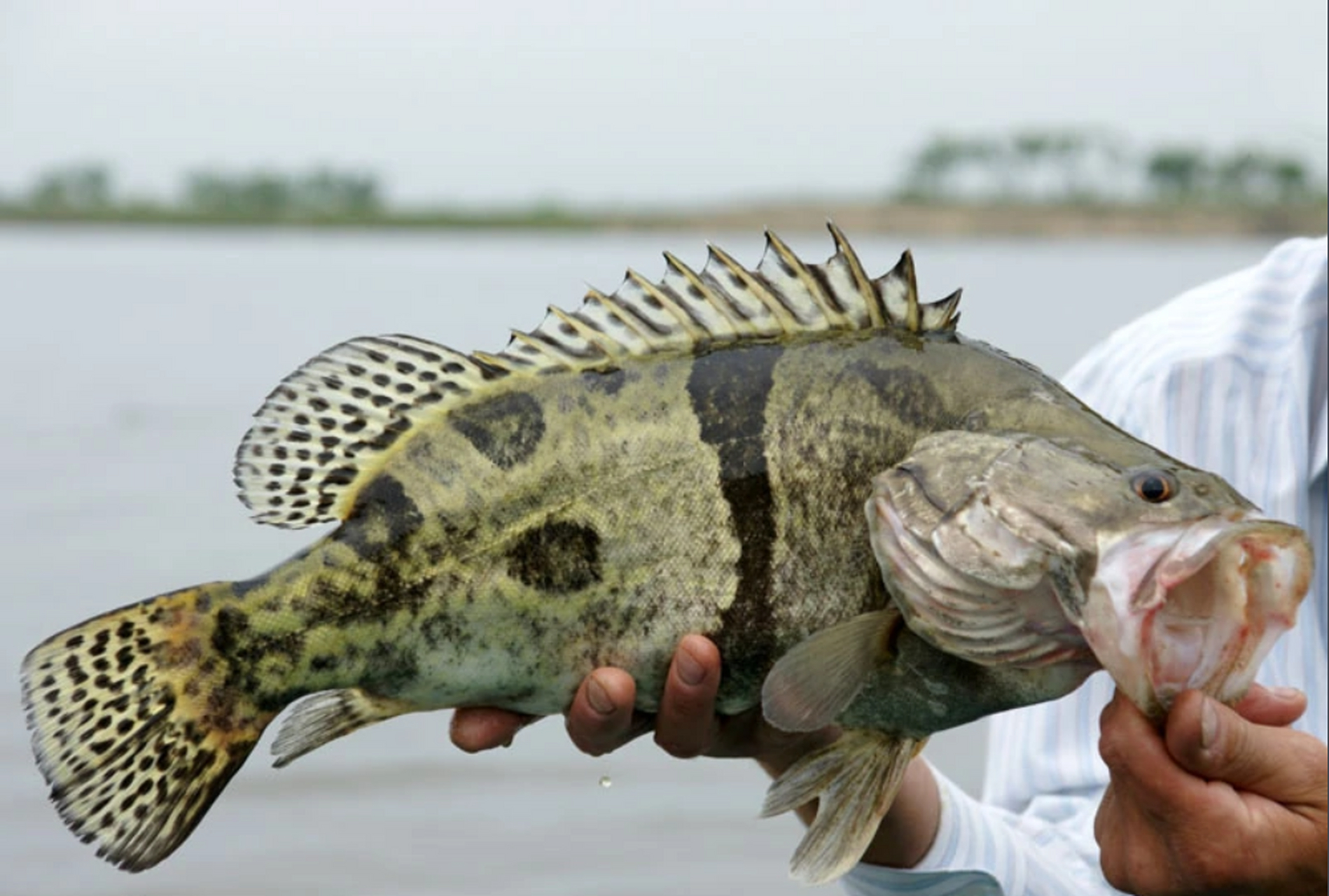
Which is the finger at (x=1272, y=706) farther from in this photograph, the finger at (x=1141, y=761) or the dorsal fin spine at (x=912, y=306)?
the dorsal fin spine at (x=912, y=306)

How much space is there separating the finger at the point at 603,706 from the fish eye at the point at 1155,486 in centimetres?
73

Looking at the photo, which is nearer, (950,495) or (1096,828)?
(950,495)

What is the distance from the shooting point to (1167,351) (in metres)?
3.88

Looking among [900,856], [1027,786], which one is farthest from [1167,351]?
[900,856]

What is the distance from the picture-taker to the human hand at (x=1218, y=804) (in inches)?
92.8

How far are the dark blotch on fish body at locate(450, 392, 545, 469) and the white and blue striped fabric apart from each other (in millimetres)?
1552

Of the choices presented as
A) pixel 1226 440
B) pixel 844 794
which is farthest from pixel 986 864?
pixel 1226 440

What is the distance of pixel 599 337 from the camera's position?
2.47 metres

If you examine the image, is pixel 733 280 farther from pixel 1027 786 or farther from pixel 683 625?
pixel 1027 786

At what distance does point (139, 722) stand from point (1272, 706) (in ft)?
5.45

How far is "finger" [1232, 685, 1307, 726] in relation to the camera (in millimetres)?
2652

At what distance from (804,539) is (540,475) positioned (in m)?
0.37

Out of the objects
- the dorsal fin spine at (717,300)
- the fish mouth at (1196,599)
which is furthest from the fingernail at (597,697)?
the fish mouth at (1196,599)

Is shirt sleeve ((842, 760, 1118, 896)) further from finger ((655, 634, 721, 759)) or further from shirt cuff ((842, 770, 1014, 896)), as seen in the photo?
finger ((655, 634, 721, 759))
